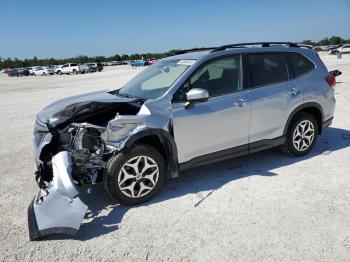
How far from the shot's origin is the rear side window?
551cm

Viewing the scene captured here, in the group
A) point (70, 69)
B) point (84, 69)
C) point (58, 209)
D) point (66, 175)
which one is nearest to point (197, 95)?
point (66, 175)

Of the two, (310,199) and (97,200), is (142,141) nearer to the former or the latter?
(97,200)

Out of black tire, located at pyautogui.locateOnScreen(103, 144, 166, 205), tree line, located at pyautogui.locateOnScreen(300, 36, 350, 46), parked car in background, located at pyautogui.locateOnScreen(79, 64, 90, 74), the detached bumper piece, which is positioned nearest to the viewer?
the detached bumper piece

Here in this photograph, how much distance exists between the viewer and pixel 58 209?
365 cm

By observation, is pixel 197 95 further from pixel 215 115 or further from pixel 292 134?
pixel 292 134

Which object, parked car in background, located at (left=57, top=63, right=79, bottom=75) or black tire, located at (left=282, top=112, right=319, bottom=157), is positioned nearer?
black tire, located at (left=282, top=112, right=319, bottom=157)

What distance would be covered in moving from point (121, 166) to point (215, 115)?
140cm

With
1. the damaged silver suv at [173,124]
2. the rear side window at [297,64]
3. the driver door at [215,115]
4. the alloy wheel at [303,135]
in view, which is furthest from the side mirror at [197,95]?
the alloy wheel at [303,135]

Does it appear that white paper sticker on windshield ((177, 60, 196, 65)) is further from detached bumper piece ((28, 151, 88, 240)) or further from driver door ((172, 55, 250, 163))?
detached bumper piece ((28, 151, 88, 240))

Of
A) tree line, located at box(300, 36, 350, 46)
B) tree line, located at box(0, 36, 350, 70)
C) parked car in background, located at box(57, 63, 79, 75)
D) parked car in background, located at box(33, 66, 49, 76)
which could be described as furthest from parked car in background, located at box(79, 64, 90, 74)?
tree line, located at box(300, 36, 350, 46)

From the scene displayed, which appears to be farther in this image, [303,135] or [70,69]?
[70,69]

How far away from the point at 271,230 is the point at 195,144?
4.80 feet

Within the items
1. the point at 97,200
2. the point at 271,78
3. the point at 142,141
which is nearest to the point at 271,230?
the point at 142,141

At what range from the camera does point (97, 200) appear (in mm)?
4500
